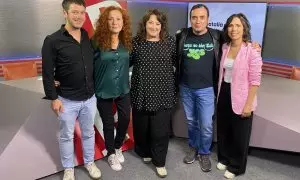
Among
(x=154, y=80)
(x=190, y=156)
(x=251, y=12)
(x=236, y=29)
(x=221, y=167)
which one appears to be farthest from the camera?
(x=251, y=12)

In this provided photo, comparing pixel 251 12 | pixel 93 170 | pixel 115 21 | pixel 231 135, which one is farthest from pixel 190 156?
pixel 251 12

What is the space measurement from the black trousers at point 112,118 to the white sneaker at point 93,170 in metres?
0.19

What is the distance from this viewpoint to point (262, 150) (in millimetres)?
2928

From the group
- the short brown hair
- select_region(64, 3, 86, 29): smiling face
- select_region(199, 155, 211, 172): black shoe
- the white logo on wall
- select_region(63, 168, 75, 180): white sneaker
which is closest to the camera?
select_region(64, 3, 86, 29): smiling face

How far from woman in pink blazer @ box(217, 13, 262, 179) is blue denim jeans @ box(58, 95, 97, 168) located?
997mm

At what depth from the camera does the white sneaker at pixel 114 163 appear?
2604mm

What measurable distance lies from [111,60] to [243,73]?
0.94 metres

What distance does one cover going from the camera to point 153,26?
2.21 meters

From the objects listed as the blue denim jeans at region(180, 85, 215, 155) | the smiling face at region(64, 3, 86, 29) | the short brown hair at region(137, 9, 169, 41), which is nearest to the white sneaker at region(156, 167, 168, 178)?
the blue denim jeans at region(180, 85, 215, 155)

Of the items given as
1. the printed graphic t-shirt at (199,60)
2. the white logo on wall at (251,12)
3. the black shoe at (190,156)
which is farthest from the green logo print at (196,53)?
the white logo on wall at (251,12)

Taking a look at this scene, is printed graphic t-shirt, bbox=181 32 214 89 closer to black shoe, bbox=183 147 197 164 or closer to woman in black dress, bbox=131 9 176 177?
woman in black dress, bbox=131 9 176 177

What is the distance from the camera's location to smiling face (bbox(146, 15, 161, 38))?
221cm

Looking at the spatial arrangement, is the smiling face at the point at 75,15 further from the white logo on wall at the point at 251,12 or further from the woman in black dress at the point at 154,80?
the white logo on wall at the point at 251,12

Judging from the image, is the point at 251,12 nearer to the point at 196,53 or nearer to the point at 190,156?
the point at 196,53
